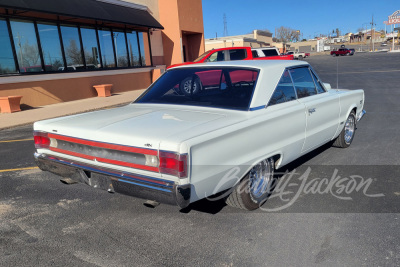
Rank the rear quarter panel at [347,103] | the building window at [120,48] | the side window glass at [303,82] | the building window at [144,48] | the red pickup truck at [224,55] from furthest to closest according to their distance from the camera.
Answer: the building window at [144,48] < the building window at [120,48] < the red pickup truck at [224,55] < the rear quarter panel at [347,103] < the side window glass at [303,82]

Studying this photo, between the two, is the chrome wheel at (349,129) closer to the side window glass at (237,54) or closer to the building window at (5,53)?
the side window glass at (237,54)

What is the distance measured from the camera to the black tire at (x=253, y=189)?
135 inches

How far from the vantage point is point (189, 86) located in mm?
4434

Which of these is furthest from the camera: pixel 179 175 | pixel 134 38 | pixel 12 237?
pixel 134 38

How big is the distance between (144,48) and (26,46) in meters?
8.32

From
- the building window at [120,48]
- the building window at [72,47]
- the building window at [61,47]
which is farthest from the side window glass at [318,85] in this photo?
the building window at [120,48]

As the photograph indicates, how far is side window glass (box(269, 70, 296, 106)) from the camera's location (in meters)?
3.89

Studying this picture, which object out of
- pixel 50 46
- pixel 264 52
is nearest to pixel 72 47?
pixel 50 46

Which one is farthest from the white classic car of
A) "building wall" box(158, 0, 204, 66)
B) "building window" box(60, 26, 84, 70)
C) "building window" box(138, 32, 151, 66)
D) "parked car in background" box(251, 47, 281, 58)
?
"building wall" box(158, 0, 204, 66)

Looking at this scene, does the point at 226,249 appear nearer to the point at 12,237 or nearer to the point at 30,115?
the point at 12,237

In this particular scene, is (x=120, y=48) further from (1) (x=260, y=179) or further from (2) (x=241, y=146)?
(2) (x=241, y=146)

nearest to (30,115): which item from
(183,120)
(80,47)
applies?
(80,47)

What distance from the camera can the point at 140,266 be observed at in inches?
108

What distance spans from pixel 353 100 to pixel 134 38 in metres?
16.6
